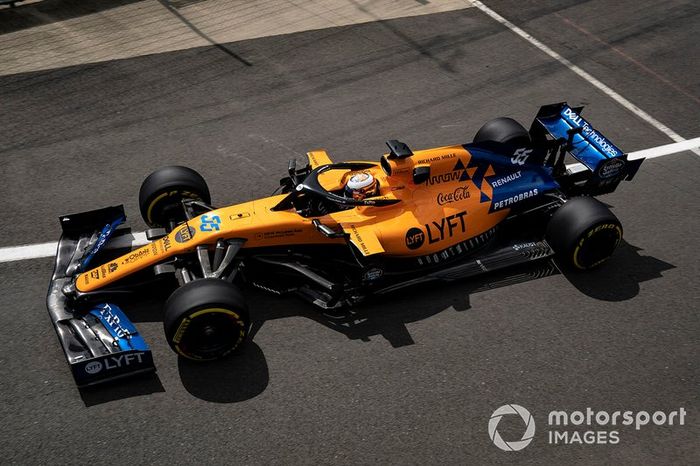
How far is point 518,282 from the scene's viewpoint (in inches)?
364

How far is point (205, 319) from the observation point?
7648mm

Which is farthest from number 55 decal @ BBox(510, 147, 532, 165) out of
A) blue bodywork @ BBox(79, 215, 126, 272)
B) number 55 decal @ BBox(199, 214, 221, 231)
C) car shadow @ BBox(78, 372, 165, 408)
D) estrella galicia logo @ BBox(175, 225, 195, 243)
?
car shadow @ BBox(78, 372, 165, 408)

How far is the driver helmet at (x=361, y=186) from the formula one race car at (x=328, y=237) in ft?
0.04

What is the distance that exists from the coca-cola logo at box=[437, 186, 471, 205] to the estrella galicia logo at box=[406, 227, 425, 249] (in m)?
0.51

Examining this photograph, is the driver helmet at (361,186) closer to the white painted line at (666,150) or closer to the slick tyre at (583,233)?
the slick tyre at (583,233)

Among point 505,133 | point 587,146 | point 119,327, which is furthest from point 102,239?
point 587,146

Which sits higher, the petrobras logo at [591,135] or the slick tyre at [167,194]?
the petrobras logo at [591,135]

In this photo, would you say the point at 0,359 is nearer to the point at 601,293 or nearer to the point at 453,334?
the point at 453,334

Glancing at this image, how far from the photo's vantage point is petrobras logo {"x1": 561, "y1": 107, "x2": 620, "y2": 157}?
32.2 feet

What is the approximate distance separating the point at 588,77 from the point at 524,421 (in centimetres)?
817

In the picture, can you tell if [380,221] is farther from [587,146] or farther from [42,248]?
[42,248]

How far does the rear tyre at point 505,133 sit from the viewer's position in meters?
10.3

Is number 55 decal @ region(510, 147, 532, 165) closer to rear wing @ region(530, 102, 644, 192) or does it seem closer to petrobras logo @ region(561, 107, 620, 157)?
rear wing @ region(530, 102, 644, 192)

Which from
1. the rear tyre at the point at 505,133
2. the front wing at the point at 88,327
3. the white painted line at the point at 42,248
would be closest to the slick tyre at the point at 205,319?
the front wing at the point at 88,327
